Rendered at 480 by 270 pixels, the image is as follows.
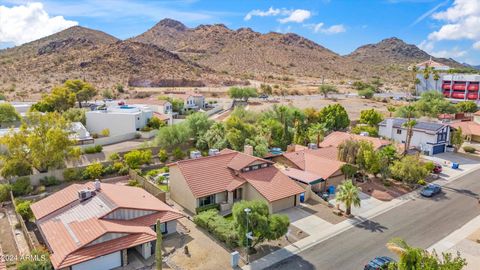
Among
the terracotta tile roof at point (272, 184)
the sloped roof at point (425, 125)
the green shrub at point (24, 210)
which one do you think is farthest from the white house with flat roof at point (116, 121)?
the sloped roof at point (425, 125)

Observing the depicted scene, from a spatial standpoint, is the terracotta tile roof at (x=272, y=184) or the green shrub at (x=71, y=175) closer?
the terracotta tile roof at (x=272, y=184)

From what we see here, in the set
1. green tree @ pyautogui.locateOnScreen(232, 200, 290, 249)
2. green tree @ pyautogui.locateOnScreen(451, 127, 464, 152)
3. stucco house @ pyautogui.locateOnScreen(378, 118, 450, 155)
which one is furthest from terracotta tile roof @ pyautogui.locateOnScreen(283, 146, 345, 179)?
green tree @ pyautogui.locateOnScreen(451, 127, 464, 152)

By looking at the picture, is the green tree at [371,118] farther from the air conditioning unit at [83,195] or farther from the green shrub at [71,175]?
the air conditioning unit at [83,195]

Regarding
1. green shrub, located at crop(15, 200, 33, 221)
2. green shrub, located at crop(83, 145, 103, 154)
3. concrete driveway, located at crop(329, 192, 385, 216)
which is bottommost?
concrete driveway, located at crop(329, 192, 385, 216)

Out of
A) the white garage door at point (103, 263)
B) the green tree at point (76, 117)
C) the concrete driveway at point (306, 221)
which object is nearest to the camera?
the white garage door at point (103, 263)

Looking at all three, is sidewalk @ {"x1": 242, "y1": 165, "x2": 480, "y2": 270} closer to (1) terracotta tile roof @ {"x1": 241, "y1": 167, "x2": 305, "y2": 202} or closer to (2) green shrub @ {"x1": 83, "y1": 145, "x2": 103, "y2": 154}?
(1) terracotta tile roof @ {"x1": 241, "y1": 167, "x2": 305, "y2": 202}

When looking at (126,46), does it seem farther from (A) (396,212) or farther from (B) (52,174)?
(A) (396,212)

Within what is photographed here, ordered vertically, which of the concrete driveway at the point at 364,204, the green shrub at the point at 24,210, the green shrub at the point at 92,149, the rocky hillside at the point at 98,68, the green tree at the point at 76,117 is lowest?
the concrete driveway at the point at 364,204

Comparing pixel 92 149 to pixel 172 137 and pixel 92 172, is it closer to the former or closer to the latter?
pixel 92 172
